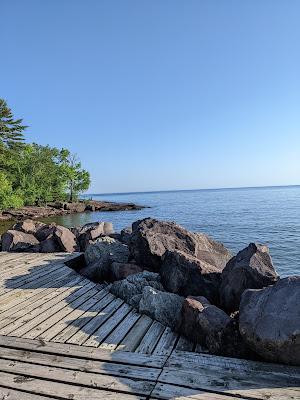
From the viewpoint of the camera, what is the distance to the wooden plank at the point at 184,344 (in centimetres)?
412

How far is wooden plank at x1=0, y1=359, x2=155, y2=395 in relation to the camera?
130 inches

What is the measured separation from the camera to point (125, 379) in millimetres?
3447

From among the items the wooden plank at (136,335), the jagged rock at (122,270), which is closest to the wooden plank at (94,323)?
the wooden plank at (136,335)

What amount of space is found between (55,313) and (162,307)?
172 cm

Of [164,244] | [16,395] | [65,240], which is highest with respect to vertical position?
[164,244]

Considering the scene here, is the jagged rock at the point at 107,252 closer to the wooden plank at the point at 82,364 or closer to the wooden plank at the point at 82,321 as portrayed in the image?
the wooden plank at the point at 82,321

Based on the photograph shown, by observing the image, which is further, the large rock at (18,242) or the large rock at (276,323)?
the large rock at (18,242)

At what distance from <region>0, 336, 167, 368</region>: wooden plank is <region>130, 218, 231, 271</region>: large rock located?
3.01 metres

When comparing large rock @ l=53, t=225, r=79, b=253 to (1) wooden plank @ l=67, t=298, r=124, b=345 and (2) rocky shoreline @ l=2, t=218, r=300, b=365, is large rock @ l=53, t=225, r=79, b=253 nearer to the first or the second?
(2) rocky shoreline @ l=2, t=218, r=300, b=365

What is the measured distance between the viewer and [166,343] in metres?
4.21

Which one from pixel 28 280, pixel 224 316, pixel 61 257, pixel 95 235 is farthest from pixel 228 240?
pixel 224 316

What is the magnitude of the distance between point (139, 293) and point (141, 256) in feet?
4.69

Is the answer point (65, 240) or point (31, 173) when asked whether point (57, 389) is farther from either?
point (31, 173)

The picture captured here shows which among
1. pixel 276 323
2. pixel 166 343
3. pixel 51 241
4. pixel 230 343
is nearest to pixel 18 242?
pixel 51 241
